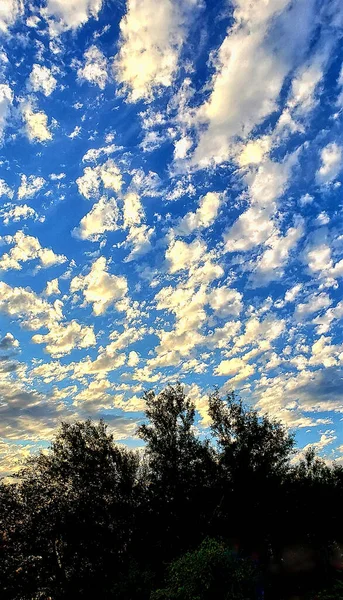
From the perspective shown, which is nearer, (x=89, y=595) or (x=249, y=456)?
(x=89, y=595)

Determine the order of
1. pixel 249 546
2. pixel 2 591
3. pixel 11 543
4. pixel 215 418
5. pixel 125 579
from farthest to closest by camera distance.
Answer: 1. pixel 215 418
2. pixel 249 546
3. pixel 11 543
4. pixel 2 591
5. pixel 125 579

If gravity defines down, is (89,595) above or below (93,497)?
below

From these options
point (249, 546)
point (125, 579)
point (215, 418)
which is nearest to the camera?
point (125, 579)

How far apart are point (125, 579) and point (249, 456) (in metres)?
16.9

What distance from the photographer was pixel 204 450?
37125mm

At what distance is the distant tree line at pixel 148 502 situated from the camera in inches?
1346

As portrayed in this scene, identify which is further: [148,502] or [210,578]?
[148,502]

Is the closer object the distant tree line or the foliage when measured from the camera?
the foliage

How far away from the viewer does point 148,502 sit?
37.2m

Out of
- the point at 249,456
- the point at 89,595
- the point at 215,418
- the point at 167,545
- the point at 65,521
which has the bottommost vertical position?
the point at 89,595

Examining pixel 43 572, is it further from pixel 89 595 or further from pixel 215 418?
pixel 215 418

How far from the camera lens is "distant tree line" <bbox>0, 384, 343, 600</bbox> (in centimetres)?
3419

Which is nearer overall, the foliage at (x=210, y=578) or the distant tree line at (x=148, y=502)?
the foliage at (x=210, y=578)

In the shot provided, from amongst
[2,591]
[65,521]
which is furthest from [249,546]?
[2,591]
